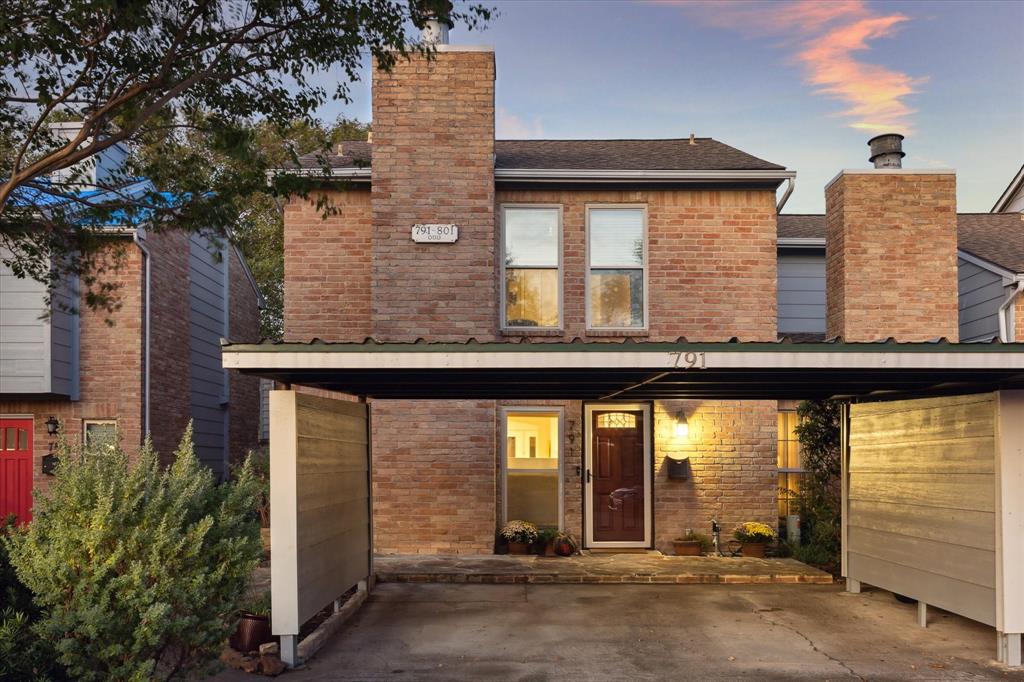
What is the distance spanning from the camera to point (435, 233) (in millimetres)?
12484

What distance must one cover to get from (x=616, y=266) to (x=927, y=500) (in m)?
6.09

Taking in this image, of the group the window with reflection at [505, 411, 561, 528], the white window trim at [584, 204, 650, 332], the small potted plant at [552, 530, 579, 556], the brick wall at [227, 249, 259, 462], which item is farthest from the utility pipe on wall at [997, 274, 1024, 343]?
the brick wall at [227, 249, 259, 462]

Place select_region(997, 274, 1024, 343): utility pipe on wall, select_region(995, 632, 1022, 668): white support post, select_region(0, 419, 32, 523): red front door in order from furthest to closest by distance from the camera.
A: 1. select_region(0, 419, 32, 523): red front door
2. select_region(997, 274, 1024, 343): utility pipe on wall
3. select_region(995, 632, 1022, 668): white support post

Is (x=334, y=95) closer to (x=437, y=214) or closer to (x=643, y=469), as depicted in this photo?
(x=437, y=214)

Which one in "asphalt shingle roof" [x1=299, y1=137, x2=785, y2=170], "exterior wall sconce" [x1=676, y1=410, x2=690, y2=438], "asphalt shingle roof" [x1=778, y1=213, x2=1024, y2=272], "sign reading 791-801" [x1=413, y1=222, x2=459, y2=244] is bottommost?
"exterior wall sconce" [x1=676, y1=410, x2=690, y2=438]

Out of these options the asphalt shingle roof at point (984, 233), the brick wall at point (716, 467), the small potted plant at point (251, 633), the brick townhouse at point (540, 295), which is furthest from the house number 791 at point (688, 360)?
the asphalt shingle roof at point (984, 233)

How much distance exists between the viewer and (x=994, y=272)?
14141mm

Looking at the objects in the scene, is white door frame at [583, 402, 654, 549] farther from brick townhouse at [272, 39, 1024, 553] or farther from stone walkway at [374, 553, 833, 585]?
stone walkway at [374, 553, 833, 585]

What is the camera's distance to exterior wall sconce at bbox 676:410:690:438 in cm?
1288

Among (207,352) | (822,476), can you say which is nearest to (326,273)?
(207,352)

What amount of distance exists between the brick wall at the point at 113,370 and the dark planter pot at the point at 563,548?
7.23m

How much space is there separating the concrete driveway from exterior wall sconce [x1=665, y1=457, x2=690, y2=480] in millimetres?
2378

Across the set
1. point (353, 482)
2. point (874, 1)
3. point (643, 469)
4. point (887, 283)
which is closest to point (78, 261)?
point (353, 482)

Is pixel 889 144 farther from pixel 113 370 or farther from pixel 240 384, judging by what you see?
pixel 240 384
